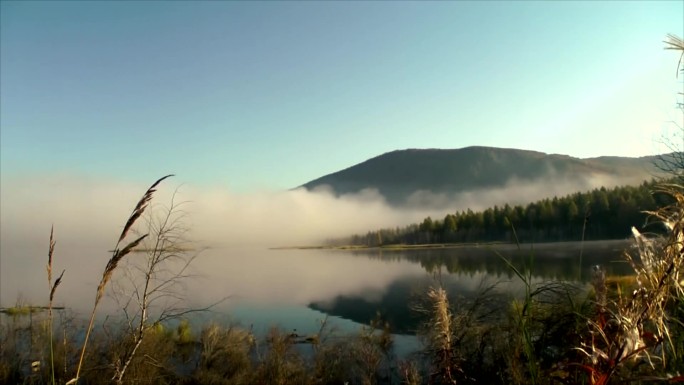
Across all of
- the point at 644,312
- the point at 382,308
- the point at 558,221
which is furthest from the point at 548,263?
the point at 558,221

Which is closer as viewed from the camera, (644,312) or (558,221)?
Result: (644,312)

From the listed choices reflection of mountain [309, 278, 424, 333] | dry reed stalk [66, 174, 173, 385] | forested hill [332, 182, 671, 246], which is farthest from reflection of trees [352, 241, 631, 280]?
dry reed stalk [66, 174, 173, 385]

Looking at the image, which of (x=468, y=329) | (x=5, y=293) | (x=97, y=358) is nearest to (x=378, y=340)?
(x=468, y=329)

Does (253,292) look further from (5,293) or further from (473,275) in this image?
(5,293)

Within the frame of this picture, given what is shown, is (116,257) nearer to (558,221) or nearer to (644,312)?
(644,312)

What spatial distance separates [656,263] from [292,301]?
3389cm

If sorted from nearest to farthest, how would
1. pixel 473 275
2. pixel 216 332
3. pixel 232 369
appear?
pixel 232 369 → pixel 216 332 → pixel 473 275

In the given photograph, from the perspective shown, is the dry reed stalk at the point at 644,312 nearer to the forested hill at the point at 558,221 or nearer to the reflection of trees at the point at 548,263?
the reflection of trees at the point at 548,263

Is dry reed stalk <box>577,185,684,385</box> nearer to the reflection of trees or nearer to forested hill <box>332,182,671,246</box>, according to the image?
the reflection of trees

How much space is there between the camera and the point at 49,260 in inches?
86.3

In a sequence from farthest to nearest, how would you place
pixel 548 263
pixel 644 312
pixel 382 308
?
pixel 548 263 → pixel 382 308 → pixel 644 312

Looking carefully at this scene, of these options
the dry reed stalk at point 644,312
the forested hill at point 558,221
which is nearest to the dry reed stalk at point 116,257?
the dry reed stalk at point 644,312

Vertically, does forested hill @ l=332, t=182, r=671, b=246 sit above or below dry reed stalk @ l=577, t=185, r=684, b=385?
below

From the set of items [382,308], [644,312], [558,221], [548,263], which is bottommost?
[382,308]
